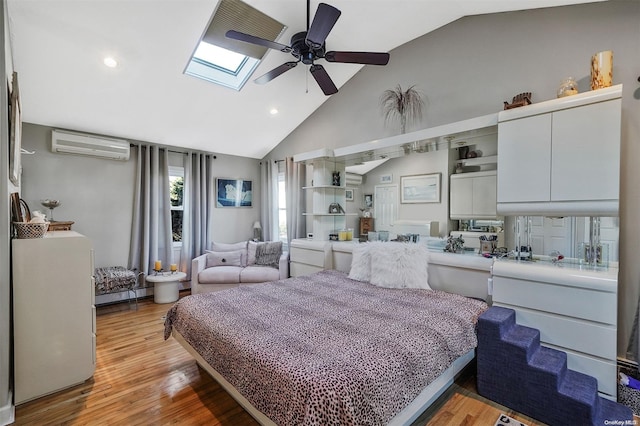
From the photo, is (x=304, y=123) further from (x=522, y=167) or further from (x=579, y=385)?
(x=579, y=385)

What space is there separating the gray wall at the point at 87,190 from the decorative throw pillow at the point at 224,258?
123 centimetres

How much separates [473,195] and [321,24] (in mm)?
2222

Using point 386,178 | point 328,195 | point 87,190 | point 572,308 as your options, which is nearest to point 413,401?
point 572,308

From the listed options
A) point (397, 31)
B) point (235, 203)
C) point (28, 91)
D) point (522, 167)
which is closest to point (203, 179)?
point (235, 203)

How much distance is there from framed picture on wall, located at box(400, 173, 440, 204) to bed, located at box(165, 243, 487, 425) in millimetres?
1177

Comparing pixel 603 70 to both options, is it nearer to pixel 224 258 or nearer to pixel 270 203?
pixel 270 203

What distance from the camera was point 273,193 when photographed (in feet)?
18.2

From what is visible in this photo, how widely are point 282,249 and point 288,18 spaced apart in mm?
3417

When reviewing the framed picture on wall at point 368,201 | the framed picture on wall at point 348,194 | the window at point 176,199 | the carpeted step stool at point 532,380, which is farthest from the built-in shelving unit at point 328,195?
the carpeted step stool at point 532,380

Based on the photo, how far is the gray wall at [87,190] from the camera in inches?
143

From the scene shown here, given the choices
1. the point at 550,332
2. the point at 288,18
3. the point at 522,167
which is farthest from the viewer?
the point at 288,18

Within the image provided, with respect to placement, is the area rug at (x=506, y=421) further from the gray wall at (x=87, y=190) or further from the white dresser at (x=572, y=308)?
the gray wall at (x=87, y=190)

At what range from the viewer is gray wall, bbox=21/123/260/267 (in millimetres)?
3643

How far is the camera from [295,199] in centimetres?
491
